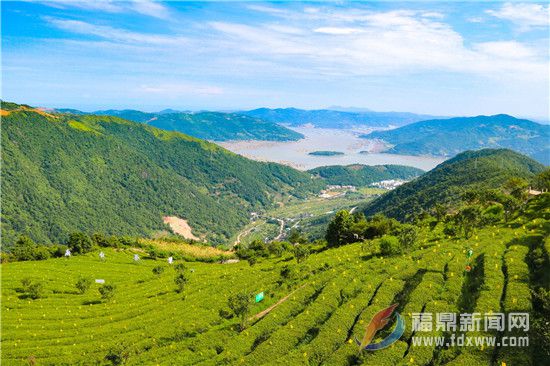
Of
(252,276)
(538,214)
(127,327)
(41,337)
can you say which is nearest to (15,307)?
(41,337)

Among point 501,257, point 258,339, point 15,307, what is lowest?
point 15,307

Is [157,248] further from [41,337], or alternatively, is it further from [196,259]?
[41,337]

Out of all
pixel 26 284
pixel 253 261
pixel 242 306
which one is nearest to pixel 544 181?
pixel 253 261

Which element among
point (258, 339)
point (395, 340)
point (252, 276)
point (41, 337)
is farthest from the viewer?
point (252, 276)

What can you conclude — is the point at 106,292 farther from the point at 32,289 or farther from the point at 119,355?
the point at 119,355

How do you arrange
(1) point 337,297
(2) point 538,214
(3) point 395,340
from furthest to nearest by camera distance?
(2) point 538,214, (1) point 337,297, (3) point 395,340

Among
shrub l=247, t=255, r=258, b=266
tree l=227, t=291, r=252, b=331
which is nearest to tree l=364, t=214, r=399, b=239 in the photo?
shrub l=247, t=255, r=258, b=266
